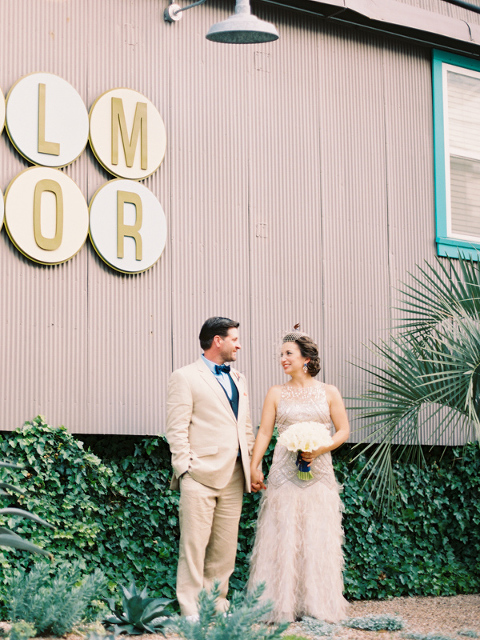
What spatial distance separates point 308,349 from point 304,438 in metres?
0.81

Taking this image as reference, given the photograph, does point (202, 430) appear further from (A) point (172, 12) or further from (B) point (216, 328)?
(A) point (172, 12)

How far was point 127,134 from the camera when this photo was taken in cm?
747

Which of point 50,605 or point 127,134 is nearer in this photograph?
point 50,605

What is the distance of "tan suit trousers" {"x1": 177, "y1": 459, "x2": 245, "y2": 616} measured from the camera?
654 centimetres

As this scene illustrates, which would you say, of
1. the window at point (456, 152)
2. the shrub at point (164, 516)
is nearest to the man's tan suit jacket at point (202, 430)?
the shrub at point (164, 516)

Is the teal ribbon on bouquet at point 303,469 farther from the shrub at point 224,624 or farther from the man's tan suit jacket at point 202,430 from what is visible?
the shrub at point 224,624

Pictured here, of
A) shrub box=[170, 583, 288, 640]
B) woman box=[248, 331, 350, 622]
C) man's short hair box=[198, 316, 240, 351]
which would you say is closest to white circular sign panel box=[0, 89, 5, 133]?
man's short hair box=[198, 316, 240, 351]

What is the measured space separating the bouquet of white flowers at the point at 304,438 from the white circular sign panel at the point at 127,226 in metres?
1.81

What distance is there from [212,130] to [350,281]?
1.92 m

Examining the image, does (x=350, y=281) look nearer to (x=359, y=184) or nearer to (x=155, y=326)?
(x=359, y=184)

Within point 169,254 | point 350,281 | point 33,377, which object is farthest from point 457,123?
point 33,377

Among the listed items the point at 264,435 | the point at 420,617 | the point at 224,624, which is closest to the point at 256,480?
the point at 264,435

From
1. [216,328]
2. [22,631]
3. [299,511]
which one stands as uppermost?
[216,328]

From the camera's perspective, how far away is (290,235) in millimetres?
8312
